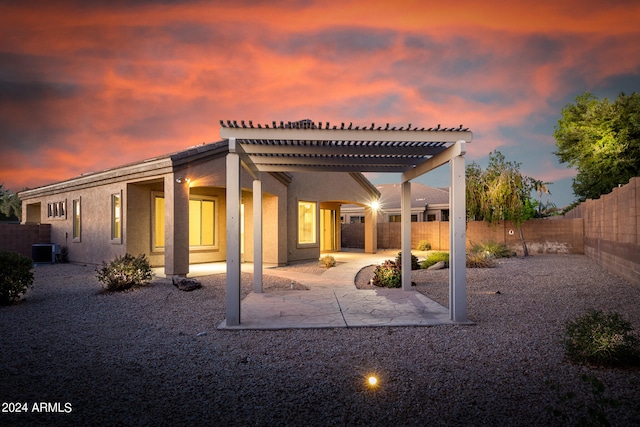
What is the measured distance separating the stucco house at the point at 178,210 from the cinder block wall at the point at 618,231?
10772 mm

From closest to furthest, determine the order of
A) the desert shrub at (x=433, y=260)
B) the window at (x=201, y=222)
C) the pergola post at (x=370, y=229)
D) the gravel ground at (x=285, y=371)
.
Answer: the gravel ground at (x=285, y=371)
the desert shrub at (x=433, y=260)
the window at (x=201, y=222)
the pergola post at (x=370, y=229)

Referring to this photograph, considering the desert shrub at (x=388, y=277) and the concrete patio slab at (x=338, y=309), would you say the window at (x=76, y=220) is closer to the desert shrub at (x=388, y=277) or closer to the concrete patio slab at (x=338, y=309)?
the concrete patio slab at (x=338, y=309)

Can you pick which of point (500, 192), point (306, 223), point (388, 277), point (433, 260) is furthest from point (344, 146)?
point (500, 192)

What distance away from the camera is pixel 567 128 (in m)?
26.7

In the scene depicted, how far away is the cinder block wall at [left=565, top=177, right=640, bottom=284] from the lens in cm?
911

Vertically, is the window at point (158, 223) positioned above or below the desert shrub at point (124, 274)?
above

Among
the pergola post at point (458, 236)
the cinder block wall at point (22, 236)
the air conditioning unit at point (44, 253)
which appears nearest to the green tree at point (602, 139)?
the pergola post at point (458, 236)

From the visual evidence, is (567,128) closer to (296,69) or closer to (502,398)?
(296,69)

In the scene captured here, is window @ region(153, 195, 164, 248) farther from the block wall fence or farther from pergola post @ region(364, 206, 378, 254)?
the block wall fence

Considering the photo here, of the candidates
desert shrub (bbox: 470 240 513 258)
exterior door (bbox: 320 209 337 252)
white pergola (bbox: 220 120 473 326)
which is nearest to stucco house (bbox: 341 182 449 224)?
exterior door (bbox: 320 209 337 252)

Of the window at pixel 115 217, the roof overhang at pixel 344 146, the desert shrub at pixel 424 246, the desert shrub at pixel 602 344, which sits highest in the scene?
the roof overhang at pixel 344 146

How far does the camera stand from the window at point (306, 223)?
16.3 m

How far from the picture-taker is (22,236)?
17.1 metres

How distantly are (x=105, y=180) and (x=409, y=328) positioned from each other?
1241 centimetres
